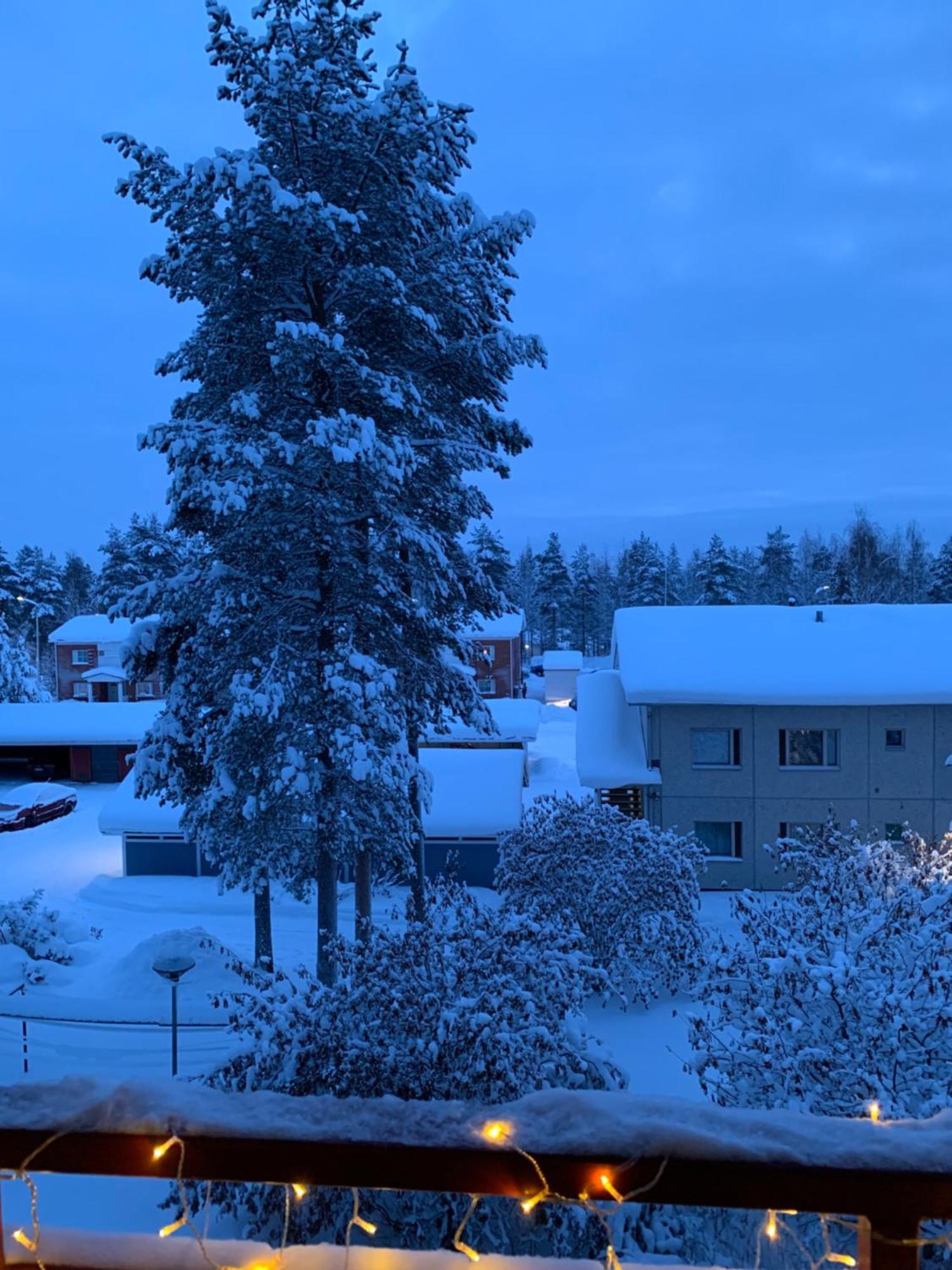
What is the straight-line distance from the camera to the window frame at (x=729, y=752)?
2236cm

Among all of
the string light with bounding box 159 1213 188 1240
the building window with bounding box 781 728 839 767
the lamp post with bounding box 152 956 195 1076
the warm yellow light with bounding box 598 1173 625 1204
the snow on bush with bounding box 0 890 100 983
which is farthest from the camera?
the building window with bounding box 781 728 839 767

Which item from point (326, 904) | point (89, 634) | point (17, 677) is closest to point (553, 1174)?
point (326, 904)

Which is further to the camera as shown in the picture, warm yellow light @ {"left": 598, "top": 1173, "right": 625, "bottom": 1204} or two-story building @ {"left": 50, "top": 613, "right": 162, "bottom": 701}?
two-story building @ {"left": 50, "top": 613, "right": 162, "bottom": 701}

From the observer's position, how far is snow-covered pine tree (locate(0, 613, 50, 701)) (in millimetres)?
45688

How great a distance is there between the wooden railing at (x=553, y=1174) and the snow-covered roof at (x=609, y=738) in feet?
67.5

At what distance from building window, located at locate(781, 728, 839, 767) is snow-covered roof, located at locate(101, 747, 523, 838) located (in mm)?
7026

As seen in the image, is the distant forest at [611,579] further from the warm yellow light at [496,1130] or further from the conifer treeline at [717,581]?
the warm yellow light at [496,1130]

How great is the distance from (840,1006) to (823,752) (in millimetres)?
15742

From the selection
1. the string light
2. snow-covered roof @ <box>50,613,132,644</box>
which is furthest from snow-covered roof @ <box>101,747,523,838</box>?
snow-covered roof @ <box>50,613,132,644</box>

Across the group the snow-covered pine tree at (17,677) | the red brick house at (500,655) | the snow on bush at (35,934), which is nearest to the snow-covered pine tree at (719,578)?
the red brick house at (500,655)

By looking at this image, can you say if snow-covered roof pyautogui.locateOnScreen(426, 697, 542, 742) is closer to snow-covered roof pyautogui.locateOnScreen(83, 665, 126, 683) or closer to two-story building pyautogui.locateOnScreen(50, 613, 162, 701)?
snow-covered roof pyautogui.locateOnScreen(83, 665, 126, 683)

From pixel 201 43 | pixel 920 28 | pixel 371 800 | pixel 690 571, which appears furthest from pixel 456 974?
pixel 690 571

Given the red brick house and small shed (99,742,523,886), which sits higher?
the red brick house

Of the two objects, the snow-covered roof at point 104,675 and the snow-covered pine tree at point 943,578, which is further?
the snow-covered pine tree at point 943,578
